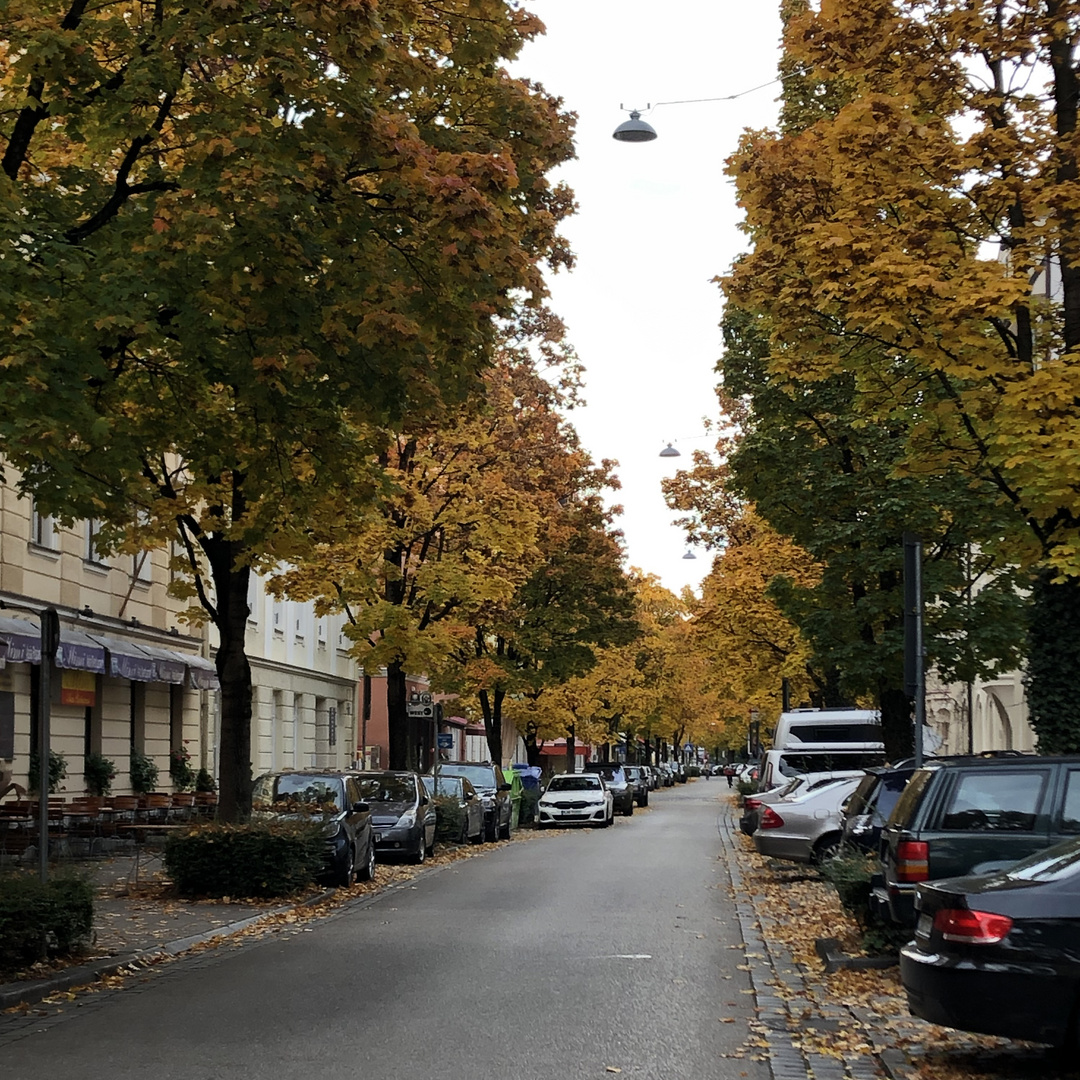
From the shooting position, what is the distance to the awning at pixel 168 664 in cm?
3003

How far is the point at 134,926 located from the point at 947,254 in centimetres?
1006

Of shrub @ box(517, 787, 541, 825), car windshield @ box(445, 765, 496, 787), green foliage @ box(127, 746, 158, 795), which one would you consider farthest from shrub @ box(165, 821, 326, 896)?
shrub @ box(517, 787, 541, 825)

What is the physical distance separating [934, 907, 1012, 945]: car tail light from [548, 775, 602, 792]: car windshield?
36.9 meters

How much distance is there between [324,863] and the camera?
1947 centimetres

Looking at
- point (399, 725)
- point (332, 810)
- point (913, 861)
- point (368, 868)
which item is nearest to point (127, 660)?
point (399, 725)

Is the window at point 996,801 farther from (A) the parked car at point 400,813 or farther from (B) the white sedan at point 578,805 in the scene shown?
(B) the white sedan at point 578,805

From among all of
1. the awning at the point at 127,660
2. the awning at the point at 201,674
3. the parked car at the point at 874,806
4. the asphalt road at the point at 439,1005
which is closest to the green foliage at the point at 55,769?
the awning at the point at 127,660

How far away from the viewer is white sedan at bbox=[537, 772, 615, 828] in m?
43.6

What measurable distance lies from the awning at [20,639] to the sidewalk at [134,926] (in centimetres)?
357

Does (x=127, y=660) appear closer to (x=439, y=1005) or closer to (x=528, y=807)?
(x=439, y=1005)

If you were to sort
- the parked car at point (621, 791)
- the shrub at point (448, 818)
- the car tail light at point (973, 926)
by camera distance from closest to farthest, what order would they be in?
the car tail light at point (973, 926) < the shrub at point (448, 818) < the parked car at point (621, 791)

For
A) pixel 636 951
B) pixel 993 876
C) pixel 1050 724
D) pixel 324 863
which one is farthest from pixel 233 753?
pixel 993 876

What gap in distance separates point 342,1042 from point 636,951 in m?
5.36

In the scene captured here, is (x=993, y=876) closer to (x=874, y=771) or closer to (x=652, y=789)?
(x=874, y=771)
